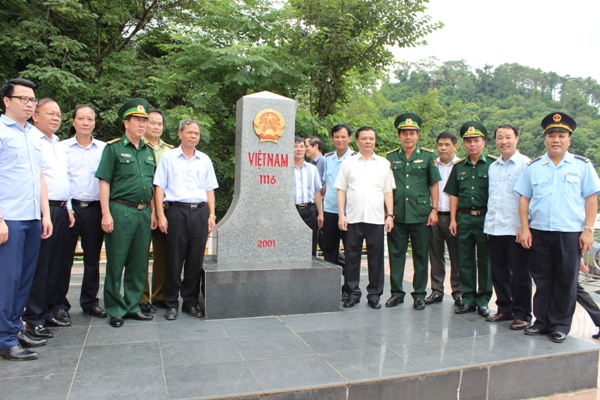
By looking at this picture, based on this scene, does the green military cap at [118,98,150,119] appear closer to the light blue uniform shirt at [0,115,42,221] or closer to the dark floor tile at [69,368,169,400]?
the light blue uniform shirt at [0,115,42,221]

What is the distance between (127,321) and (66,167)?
1270mm

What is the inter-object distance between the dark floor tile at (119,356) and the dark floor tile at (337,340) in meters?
1.04

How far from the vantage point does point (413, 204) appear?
427 centimetres

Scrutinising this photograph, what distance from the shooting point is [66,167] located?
3.55 meters

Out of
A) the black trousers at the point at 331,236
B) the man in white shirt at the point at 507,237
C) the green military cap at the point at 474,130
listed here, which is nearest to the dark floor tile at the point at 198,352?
the black trousers at the point at 331,236

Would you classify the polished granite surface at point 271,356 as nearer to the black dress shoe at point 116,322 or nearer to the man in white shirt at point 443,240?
the black dress shoe at point 116,322

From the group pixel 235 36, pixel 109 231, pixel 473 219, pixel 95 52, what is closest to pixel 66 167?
pixel 109 231

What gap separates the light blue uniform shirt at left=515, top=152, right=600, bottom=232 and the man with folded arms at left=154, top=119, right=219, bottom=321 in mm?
2625

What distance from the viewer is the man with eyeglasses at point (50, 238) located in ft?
11.0

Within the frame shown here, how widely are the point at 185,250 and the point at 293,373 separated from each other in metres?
1.60

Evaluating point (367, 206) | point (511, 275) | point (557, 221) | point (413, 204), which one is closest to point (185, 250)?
point (367, 206)

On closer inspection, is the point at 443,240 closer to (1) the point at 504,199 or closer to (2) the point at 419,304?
(2) the point at 419,304

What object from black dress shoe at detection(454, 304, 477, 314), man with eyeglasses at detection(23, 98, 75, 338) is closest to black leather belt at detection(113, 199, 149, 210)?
man with eyeglasses at detection(23, 98, 75, 338)

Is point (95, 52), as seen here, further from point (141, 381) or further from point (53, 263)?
point (141, 381)
